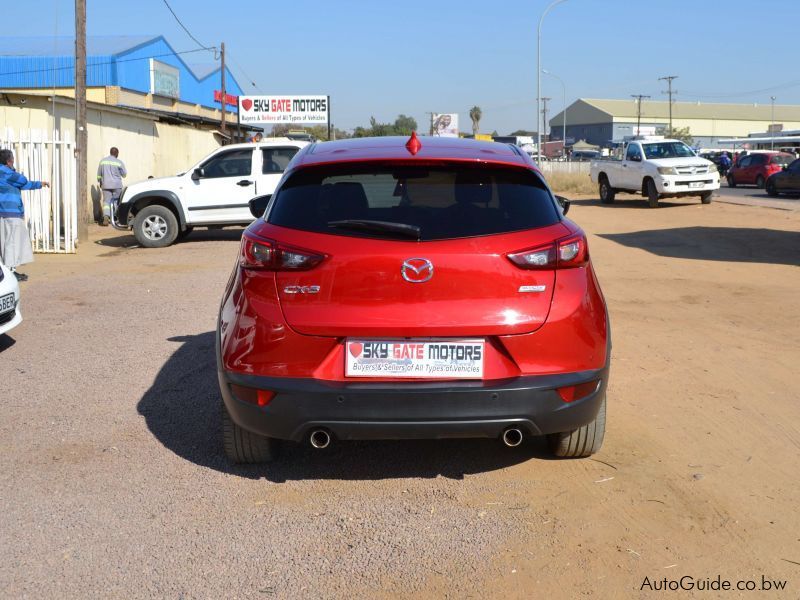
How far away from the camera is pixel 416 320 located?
395 cm

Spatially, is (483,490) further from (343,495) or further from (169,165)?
(169,165)

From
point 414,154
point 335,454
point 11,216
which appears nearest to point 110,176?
point 11,216

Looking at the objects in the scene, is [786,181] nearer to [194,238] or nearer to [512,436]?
[194,238]

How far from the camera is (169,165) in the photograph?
2939 cm

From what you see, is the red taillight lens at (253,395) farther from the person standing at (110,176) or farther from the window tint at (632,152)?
the window tint at (632,152)

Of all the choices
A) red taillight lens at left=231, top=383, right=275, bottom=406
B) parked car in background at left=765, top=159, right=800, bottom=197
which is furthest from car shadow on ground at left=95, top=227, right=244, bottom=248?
parked car in background at left=765, top=159, right=800, bottom=197

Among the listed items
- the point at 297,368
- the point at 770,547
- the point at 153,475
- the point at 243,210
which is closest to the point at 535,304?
the point at 297,368

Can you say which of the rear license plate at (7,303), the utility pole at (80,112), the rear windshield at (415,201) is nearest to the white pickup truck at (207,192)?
the utility pole at (80,112)

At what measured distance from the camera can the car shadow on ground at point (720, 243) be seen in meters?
13.9

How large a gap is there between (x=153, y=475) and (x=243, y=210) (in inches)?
507

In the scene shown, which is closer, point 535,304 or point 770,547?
point 770,547

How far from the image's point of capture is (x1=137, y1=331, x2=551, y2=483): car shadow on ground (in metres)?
4.68

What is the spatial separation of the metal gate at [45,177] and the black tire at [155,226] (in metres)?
1.24

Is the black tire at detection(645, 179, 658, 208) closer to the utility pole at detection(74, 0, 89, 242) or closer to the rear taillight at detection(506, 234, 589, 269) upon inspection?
the utility pole at detection(74, 0, 89, 242)
